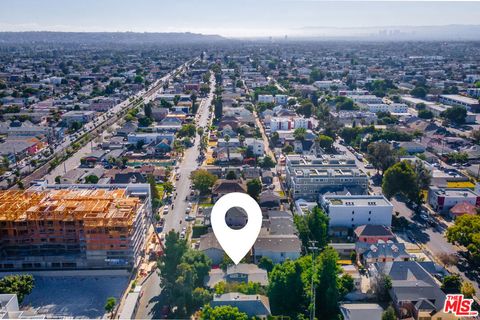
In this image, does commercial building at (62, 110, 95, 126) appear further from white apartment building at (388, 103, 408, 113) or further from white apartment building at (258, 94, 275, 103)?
white apartment building at (388, 103, 408, 113)

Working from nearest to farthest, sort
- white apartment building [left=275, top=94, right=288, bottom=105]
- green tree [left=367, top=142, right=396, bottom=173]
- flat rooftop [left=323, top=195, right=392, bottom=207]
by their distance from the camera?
flat rooftop [left=323, top=195, right=392, bottom=207] → green tree [left=367, top=142, right=396, bottom=173] → white apartment building [left=275, top=94, right=288, bottom=105]

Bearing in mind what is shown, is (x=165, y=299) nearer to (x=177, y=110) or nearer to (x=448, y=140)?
(x=448, y=140)

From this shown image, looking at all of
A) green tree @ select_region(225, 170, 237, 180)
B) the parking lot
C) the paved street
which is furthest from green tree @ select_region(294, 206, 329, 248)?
green tree @ select_region(225, 170, 237, 180)

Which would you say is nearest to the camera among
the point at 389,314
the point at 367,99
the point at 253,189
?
the point at 389,314

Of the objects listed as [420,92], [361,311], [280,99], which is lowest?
[361,311]

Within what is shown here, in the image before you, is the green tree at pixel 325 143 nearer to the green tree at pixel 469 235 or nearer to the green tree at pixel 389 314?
the green tree at pixel 469 235

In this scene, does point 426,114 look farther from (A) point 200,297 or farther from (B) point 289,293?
(A) point 200,297

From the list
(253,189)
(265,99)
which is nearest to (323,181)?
(253,189)
